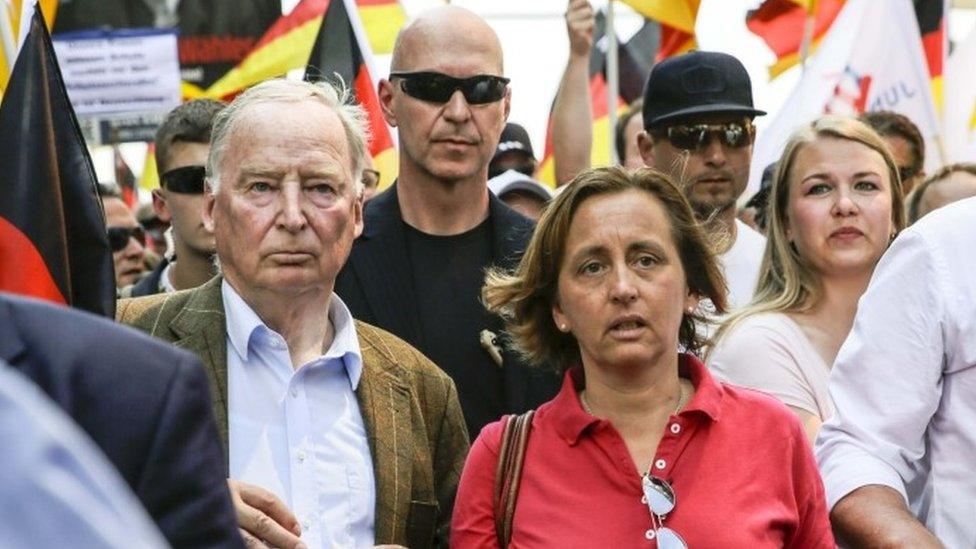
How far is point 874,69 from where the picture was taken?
9828 mm

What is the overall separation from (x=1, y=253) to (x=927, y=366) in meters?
1.94

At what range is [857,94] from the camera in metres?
9.76

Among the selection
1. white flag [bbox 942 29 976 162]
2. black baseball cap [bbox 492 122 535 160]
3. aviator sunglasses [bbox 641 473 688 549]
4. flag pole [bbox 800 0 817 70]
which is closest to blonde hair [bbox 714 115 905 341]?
aviator sunglasses [bbox 641 473 688 549]

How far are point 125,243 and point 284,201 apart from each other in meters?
5.45

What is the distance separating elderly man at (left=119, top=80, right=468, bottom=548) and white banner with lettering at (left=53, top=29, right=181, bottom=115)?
7.65 m

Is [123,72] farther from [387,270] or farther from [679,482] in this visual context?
[679,482]

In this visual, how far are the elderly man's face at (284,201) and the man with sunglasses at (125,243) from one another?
5.28m

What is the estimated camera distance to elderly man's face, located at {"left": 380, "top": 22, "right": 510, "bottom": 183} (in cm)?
511

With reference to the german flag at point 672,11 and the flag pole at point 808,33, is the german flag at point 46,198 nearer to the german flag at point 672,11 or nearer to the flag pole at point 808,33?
the german flag at point 672,11

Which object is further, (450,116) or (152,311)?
(450,116)

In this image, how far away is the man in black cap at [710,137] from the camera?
5.64 meters

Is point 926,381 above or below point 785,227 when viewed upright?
above

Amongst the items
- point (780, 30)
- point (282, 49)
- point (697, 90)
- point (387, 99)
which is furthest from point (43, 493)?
point (780, 30)

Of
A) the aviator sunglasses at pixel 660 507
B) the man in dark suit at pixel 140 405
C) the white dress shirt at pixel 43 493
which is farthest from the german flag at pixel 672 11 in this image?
the white dress shirt at pixel 43 493
